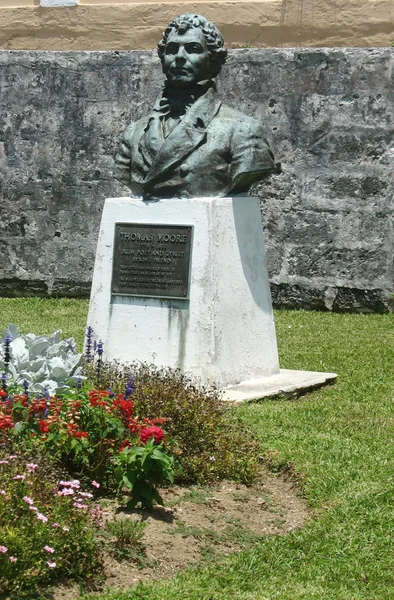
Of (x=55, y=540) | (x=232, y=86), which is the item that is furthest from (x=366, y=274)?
(x=55, y=540)

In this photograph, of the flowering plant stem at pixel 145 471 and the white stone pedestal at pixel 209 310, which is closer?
the flowering plant stem at pixel 145 471

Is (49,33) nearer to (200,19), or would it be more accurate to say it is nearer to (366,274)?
(366,274)

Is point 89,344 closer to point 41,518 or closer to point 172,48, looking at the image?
point 172,48

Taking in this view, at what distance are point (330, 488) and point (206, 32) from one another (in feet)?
11.4

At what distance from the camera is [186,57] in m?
7.95

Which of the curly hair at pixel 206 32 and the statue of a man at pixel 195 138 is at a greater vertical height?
the curly hair at pixel 206 32

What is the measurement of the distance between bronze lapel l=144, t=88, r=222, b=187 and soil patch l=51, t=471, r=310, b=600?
2.47m

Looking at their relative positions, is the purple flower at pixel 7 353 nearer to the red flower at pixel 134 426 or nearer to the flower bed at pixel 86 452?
the flower bed at pixel 86 452

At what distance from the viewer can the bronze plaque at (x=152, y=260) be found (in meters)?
7.77

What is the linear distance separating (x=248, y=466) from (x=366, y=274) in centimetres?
577

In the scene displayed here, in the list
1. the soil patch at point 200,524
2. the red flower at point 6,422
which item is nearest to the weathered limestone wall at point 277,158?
the soil patch at point 200,524

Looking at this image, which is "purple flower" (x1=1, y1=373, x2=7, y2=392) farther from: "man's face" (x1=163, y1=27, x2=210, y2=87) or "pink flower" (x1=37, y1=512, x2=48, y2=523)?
"man's face" (x1=163, y1=27, x2=210, y2=87)

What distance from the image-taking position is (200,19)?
8.03 metres

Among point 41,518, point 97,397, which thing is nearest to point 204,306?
point 97,397
